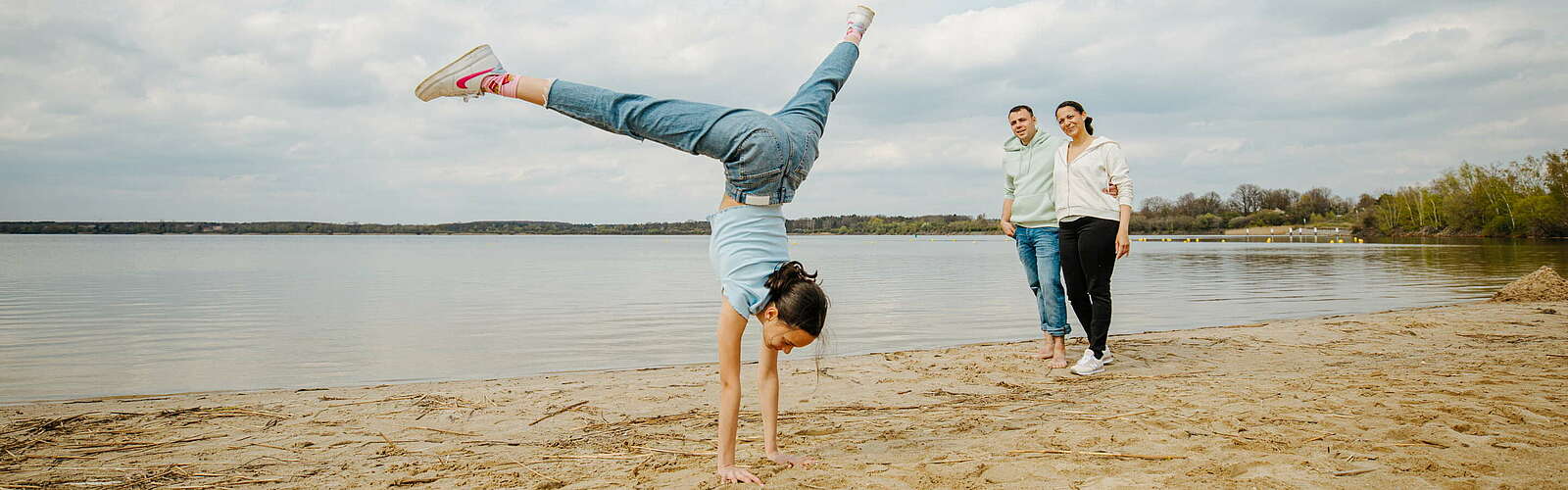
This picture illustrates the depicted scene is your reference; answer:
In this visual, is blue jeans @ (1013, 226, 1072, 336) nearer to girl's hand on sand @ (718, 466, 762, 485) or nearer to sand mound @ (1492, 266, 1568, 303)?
girl's hand on sand @ (718, 466, 762, 485)

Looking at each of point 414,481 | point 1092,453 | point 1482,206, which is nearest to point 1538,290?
point 1092,453

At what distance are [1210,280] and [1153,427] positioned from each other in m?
16.4

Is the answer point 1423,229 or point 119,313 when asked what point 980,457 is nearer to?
point 119,313

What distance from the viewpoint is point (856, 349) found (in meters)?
8.12

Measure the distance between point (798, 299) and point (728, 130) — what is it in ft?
2.04

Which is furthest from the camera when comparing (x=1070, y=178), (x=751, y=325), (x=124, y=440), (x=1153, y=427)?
(x=751, y=325)

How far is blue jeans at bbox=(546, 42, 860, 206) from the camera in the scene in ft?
9.19

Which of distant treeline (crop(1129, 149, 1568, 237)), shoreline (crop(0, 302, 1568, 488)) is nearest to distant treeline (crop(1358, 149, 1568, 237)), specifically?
distant treeline (crop(1129, 149, 1568, 237))

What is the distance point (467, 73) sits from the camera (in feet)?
10.7

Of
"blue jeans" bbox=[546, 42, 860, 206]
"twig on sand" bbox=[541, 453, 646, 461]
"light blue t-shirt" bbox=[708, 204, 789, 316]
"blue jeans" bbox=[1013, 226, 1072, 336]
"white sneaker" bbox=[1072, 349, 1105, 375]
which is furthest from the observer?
"blue jeans" bbox=[1013, 226, 1072, 336]

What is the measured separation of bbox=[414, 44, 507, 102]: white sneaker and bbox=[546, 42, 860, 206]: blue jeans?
17.3 inches

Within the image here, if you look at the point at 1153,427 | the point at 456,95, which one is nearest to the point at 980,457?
the point at 1153,427

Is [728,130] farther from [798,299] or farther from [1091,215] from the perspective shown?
[1091,215]

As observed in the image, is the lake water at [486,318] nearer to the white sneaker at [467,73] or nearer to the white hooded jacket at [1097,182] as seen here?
the white sneaker at [467,73]
